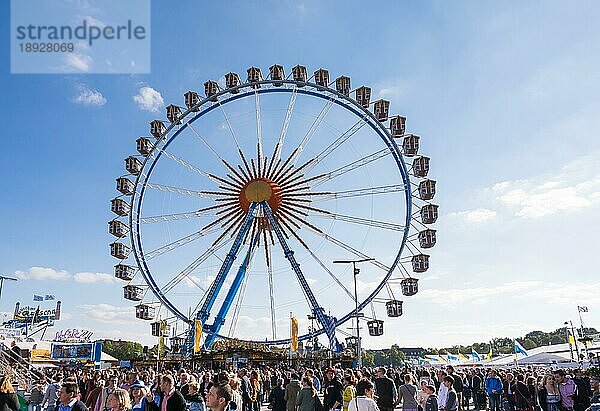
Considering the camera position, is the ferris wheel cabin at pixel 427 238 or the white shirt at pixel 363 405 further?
the ferris wheel cabin at pixel 427 238

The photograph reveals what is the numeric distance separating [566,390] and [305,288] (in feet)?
64.7

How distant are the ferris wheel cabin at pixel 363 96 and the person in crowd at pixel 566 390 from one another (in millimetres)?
21041

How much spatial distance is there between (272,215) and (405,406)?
21.7 metres

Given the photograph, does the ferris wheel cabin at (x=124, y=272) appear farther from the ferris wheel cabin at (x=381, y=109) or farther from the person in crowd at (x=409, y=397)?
the person in crowd at (x=409, y=397)

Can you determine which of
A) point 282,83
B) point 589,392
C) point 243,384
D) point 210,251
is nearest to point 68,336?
point 210,251

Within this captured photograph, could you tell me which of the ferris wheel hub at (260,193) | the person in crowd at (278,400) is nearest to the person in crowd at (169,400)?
the person in crowd at (278,400)

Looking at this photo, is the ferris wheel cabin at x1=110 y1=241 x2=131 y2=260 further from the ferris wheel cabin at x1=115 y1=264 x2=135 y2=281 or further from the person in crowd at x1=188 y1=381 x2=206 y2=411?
the person in crowd at x1=188 y1=381 x2=206 y2=411

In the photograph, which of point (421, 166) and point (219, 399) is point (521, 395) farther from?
point (421, 166)

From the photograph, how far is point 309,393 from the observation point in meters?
10.0

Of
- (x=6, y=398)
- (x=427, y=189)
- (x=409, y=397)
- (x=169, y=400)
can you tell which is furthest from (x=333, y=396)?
(x=427, y=189)

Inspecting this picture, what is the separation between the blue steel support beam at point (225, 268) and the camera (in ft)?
104

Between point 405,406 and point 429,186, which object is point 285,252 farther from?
point 405,406

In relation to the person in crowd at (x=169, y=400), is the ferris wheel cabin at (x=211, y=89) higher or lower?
higher

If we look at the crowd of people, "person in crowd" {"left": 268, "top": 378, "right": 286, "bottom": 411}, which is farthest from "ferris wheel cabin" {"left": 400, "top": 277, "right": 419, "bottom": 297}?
"person in crowd" {"left": 268, "top": 378, "right": 286, "bottom": 411}
